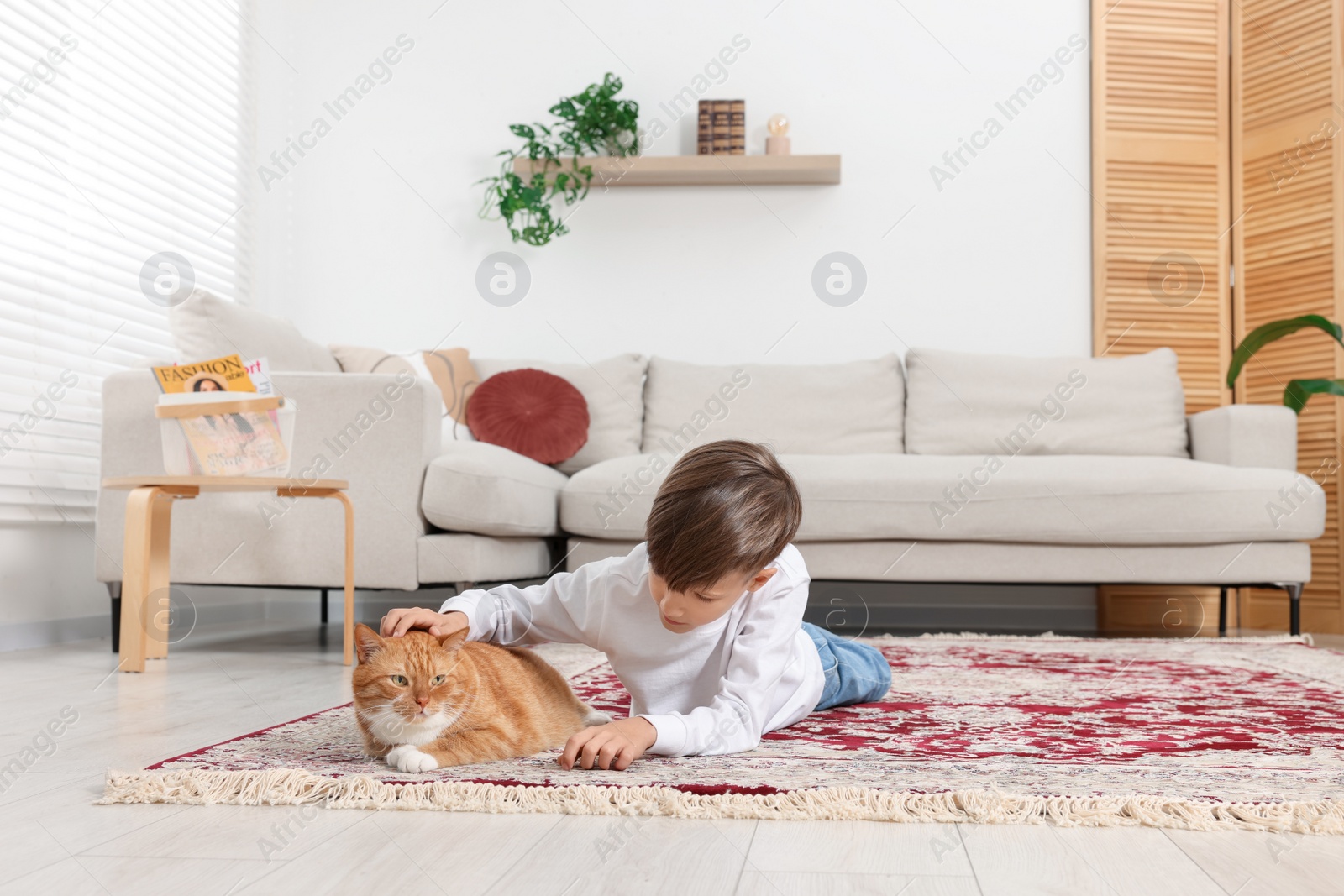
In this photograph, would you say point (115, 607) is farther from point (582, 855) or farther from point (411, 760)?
point (582, 855)

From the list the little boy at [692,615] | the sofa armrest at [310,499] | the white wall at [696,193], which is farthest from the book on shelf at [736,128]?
the little boy at [692,615]

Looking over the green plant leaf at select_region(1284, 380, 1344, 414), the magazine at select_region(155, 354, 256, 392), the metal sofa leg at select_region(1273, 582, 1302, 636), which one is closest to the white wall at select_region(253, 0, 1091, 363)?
the green plant leaf at select_region(1284, 380, 1344, 414)

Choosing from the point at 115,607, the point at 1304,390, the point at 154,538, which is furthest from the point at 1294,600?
the point at 115,607

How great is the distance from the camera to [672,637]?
4.23 ft

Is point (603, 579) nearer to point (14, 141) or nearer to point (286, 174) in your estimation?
point (14, 141)

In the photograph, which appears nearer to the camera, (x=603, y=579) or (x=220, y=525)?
(x=603, y=579)

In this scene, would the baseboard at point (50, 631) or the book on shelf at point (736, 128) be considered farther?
the book on shelf at point (736, 128)

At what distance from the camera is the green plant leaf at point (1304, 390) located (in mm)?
3135

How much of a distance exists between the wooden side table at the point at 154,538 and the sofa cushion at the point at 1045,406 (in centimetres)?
197

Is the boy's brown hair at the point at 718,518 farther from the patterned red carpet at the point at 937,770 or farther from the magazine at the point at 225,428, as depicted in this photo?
the magazine at the point at 225,428

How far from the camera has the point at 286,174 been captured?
4062 mm

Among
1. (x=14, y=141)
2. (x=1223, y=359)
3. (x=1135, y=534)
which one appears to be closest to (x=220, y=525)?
(x=14, y=141)

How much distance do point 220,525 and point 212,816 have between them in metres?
1.66

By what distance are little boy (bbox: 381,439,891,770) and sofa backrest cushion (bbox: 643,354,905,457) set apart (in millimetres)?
Result: 1991
